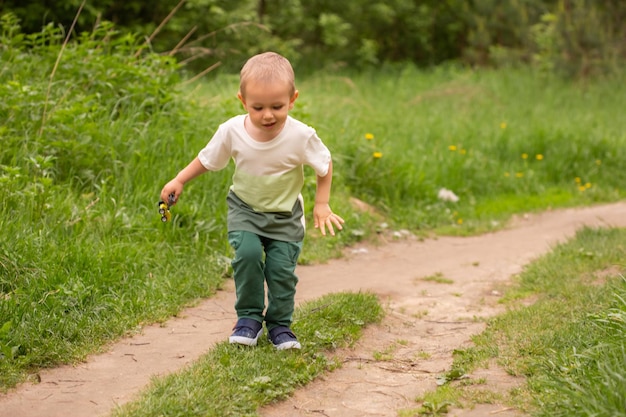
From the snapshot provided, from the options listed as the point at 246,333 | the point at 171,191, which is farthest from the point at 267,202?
the point at 246,333

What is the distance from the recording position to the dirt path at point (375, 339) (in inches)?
151

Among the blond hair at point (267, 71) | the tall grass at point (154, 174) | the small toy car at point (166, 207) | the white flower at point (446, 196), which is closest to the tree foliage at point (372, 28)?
the tall grass at point (154, 174)

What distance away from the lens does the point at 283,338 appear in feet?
14.0

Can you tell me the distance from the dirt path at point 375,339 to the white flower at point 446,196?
1.03 metres

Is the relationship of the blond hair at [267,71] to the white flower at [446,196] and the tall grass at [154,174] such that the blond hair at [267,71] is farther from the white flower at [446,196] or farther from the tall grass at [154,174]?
the white flower at [446,196]

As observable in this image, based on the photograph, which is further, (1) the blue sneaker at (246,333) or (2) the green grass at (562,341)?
(1) the blue sneaker at (246,333)

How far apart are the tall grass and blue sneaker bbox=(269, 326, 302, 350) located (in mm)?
978

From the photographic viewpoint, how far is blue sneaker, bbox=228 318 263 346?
425 centimetres

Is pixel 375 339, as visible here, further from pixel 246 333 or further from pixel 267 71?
pixel 267 71

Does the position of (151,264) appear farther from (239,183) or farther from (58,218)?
(239,183)

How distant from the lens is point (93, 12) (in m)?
10.6

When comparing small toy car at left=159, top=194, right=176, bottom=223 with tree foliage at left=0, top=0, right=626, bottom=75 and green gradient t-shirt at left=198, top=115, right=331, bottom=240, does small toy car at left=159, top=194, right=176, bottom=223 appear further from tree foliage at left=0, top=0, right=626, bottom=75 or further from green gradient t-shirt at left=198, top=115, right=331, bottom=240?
tree foliage at left=0, top=0, right=626, bottom=75

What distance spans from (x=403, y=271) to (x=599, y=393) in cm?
357

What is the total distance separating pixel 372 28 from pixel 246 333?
1685cm
